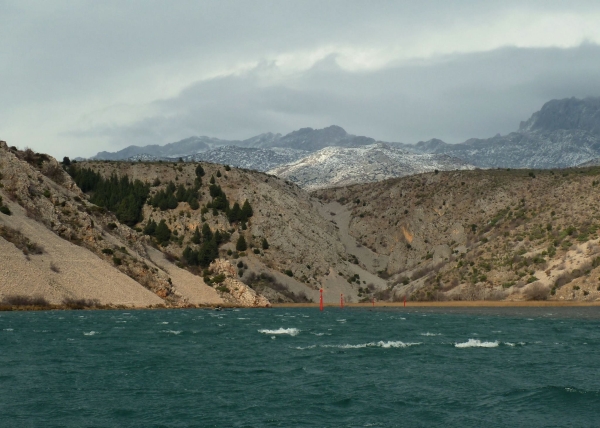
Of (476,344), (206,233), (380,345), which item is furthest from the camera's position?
(206,233)

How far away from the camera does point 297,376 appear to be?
39.9 meters

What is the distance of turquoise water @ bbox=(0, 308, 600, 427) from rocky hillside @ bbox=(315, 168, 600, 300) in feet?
156

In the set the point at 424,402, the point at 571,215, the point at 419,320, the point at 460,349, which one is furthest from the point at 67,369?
the point at 571,215

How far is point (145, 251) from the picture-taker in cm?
12562

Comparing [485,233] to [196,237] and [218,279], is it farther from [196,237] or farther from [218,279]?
[196,237]

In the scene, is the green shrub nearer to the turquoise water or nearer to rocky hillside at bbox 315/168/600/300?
rocky hillside at bbox 315/168/600/300

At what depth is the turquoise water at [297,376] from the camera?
97.7 feet

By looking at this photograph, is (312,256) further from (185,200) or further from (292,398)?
(292,398)

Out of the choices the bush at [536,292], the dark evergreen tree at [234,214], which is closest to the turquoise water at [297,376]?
the bush at [536,292]

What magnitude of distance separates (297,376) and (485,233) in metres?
118

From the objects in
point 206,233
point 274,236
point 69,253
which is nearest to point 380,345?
point 69,253

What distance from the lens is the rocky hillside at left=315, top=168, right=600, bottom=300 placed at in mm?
114312

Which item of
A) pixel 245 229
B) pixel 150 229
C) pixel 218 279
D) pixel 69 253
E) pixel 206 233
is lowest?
pixel 218 279

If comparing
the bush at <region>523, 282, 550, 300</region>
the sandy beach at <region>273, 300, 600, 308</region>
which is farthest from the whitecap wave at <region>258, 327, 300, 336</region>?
the bush at <region>523, 282, 550, 300</region>
